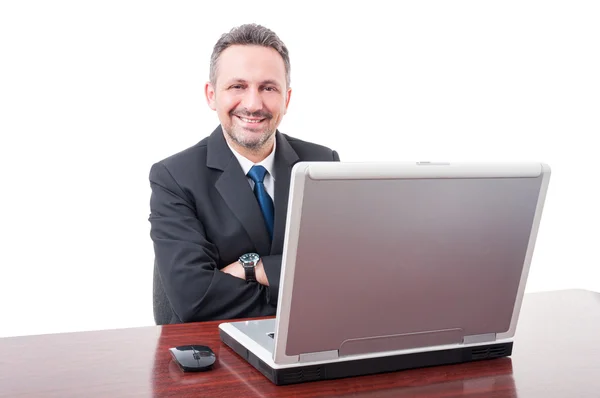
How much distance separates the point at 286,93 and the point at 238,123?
0.86ft

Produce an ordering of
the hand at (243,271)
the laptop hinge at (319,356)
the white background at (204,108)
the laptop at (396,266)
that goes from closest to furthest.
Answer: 1. the laptop at (396,266)
2. the laptop hinge at (319,356)
3. the hand at (243,271)
4. the white background at (204,108)

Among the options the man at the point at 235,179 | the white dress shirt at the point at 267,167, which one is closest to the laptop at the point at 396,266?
the man at the point at 235,179

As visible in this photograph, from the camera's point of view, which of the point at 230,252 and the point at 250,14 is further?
the point at 250,14

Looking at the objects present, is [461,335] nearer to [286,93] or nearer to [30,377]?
[30,377]

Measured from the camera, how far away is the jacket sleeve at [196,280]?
2396mm

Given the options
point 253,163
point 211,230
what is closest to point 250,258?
point 211,230

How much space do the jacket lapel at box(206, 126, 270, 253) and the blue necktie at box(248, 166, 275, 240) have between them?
0.12ft

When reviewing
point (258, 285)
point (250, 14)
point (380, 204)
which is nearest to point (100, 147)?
point (250, 14)

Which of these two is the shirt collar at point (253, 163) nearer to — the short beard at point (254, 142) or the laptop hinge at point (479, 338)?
the short beard at point (254, 142)

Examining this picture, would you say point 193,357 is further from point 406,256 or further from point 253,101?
point 253,101

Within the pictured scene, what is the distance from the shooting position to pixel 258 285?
2.46 meters

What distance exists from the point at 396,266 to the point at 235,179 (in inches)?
48.8

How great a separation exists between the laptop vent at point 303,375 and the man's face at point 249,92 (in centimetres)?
132

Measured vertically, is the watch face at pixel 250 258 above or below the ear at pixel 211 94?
below
